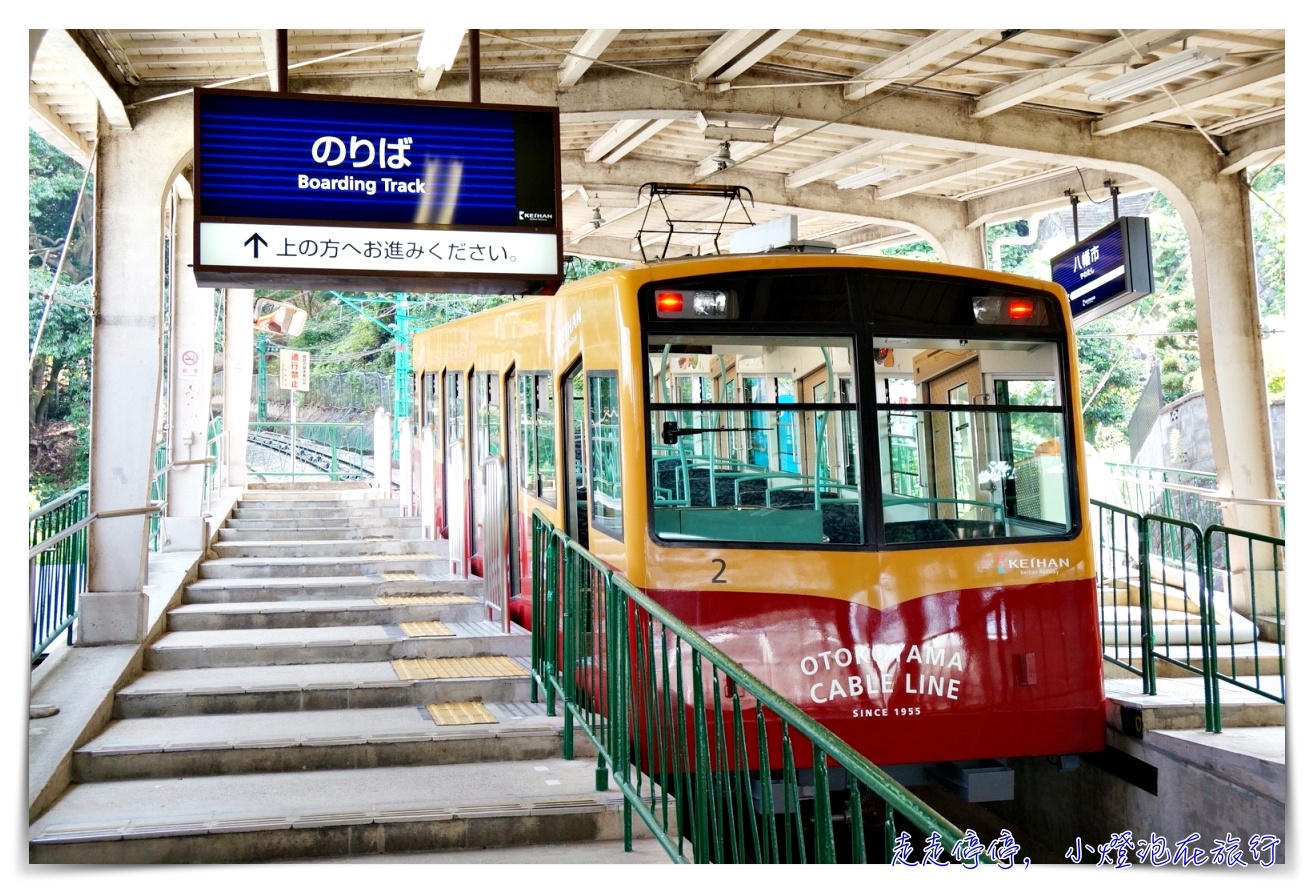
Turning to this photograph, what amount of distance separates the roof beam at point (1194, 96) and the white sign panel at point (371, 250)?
16.3 ft

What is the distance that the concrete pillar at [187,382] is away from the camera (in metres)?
10.5

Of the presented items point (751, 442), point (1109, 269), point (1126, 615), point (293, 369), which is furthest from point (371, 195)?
point (293, 369)

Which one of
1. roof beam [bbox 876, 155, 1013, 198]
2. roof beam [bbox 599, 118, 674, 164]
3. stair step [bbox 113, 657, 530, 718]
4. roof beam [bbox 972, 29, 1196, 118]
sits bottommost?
stair step [bbox 113, 657, 530, 718]

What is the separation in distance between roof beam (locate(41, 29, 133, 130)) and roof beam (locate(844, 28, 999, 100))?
451cm

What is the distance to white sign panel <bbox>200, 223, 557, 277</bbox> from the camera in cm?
491

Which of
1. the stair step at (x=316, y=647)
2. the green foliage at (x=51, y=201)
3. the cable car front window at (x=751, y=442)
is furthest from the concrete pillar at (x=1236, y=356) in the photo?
the green foliage at (x=51, y=201)

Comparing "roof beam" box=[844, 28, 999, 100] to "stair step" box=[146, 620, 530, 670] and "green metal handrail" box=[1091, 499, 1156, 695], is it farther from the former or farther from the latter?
"stair step" box=[146, 620, 530, 670]

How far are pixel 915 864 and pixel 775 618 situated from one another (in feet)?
6.73

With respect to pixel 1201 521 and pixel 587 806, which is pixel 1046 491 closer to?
pixel 587 806

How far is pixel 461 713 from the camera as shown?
5812 mm

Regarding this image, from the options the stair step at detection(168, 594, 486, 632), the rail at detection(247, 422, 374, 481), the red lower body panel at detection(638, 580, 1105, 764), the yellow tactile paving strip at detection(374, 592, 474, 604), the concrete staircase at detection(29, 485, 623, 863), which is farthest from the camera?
the rail at detection(247, 422, 374, 481)

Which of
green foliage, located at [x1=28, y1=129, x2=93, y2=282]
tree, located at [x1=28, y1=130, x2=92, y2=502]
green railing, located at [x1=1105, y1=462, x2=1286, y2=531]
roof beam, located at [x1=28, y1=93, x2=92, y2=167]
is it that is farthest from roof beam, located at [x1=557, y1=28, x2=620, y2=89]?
green foliage, located at [x1=28, y1=129, x2=93, y2=282]

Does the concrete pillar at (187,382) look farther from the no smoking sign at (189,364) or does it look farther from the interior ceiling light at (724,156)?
the interior ceiling light at (724,156)
